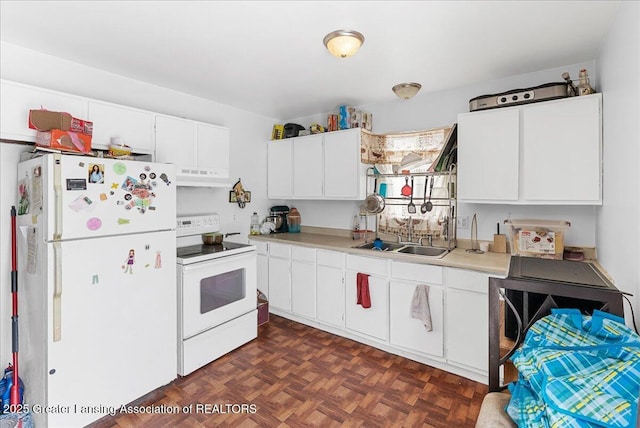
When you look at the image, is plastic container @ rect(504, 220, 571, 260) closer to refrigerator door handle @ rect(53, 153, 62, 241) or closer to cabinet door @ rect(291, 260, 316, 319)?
cabinet door @ rect(291, 260, 316, 319)

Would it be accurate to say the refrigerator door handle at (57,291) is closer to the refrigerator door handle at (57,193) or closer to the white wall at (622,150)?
the refrigerator door handle at (57,193)

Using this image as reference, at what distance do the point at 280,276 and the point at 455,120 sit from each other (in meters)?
2.40

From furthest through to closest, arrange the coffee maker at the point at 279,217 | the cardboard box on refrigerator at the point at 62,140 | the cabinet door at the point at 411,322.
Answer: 1. the coffee maker at the point at 279,217
2. the cabinet door at the point at 411,322
3. the cardboard box on refrigerator at the point at 62,140

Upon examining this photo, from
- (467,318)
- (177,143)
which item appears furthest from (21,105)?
(467,318)

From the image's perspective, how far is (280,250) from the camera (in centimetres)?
344

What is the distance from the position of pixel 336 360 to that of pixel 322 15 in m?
2.51

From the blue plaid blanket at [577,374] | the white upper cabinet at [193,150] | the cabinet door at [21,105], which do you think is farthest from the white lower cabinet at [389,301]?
the cabinet door at [21,105]

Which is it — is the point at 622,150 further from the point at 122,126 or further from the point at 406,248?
the point at 122,126

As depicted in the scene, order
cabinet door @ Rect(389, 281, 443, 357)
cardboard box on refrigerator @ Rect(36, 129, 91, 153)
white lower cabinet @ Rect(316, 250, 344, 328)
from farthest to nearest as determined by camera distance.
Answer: white lower cabinet @ Rect(316, 250, 344, 328), cabinet door @ Rect(389, 281, 443, 357), cardboard box on refrigerator @ Rect(36, 129, 91, 153)

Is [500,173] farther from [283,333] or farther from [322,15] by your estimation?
[283,333]

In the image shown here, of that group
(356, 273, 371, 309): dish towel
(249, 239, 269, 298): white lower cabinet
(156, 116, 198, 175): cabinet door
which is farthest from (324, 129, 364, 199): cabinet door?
(156, 116, 198, 175): cabinet door

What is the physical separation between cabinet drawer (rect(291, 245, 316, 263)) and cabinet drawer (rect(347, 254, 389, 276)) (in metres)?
0.42

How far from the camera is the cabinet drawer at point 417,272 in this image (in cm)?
245

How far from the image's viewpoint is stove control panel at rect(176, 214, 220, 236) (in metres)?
2.99
